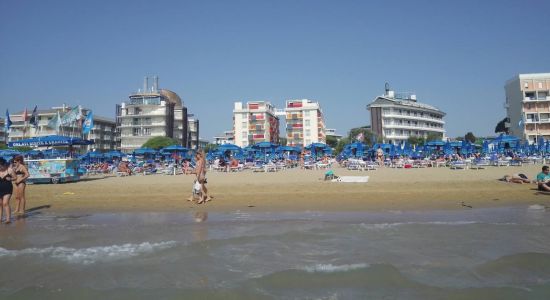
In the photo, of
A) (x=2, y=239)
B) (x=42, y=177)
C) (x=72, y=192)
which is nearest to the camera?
(x=2, y=239)

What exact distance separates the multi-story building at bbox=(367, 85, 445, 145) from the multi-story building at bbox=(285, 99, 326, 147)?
13346mm

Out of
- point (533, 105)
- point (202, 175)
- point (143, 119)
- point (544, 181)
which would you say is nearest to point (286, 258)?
point (202, 175)

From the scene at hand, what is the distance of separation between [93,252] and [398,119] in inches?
3473

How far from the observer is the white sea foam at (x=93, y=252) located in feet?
18.1

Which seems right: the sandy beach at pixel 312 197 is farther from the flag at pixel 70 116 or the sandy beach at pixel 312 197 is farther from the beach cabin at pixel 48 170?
the flag at pixel 70 116

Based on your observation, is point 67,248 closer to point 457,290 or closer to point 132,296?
point 132,296

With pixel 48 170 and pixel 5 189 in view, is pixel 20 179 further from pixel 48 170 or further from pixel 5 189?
pixel 48 170

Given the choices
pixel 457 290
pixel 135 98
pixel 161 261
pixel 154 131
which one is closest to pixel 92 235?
pixel 161 261

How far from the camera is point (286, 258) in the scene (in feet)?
17.4

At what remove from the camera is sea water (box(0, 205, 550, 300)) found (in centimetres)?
418

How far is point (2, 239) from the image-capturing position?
6930 millimetres

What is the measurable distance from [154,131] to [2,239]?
258 feet

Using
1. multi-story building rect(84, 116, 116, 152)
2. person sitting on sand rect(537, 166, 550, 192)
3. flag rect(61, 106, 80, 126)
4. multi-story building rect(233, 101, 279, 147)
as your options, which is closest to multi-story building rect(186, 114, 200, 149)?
multi-story building rect(233, 101, 279, 147)

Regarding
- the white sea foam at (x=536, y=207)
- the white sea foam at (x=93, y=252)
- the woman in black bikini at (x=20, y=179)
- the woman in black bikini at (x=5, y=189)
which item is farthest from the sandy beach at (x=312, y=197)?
the white sea foam at (x=93, y=252)
